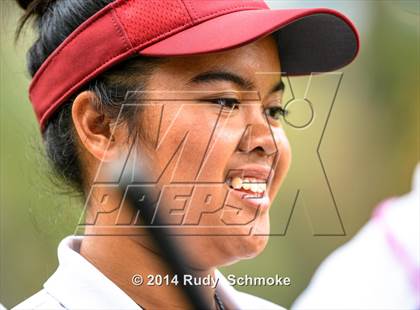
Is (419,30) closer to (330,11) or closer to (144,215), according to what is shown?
(330,11)

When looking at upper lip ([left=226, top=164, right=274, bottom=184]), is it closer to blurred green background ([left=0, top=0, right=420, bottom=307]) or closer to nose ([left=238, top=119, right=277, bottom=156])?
nose ([left=238, top=119, right=277, bottom=156])

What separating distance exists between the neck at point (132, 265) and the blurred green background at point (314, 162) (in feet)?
0.36

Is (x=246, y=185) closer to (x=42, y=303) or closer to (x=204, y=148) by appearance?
(x=204, y=148)

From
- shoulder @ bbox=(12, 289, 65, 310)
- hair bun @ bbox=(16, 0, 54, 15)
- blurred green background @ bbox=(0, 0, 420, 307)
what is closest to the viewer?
shoulder @ bbox=(12, 289, 65, 310)

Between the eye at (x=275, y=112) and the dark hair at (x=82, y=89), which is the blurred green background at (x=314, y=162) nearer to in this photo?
the dark hair at (x=82, y=89)

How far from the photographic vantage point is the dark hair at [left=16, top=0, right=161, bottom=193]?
0.83 meters

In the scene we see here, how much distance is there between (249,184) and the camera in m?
0.86

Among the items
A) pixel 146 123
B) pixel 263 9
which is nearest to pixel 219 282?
pixel 146 123

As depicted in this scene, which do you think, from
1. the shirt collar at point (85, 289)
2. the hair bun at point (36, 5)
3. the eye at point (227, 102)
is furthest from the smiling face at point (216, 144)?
the hair bun at point (36, 5)

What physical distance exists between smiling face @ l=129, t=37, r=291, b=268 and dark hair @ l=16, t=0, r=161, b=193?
0.03m

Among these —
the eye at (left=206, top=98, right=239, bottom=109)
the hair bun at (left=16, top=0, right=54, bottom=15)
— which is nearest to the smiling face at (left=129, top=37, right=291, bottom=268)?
the eye at (left=206, top=98, right=239, bottom=109)

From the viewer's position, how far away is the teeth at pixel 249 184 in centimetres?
85

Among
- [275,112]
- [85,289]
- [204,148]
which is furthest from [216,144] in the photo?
[85,289]

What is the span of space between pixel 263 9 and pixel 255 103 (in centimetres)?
13
